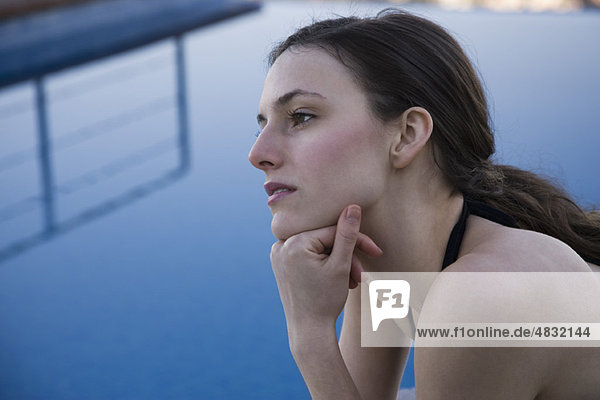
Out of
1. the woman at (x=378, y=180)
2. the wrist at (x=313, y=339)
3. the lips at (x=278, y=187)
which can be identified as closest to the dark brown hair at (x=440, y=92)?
the woman at (x=378, y=180)

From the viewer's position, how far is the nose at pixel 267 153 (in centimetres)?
154

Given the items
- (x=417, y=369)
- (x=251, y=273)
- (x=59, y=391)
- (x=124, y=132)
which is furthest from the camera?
(x=124, y=132)

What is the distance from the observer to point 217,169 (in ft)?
17.4

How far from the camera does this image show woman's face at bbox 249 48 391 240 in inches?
59.9

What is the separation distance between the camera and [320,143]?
59.7 inches

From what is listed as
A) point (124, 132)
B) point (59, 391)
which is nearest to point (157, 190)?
point (124, 132)

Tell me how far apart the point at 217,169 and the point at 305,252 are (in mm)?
3785

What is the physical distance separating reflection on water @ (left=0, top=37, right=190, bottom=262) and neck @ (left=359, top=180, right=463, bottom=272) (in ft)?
9.76

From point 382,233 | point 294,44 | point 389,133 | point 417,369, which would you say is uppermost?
point 294,44

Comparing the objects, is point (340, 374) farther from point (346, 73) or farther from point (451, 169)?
point (346, 73)

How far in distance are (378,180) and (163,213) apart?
3.23 meters

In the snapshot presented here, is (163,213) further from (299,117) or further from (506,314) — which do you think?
(506,314)
